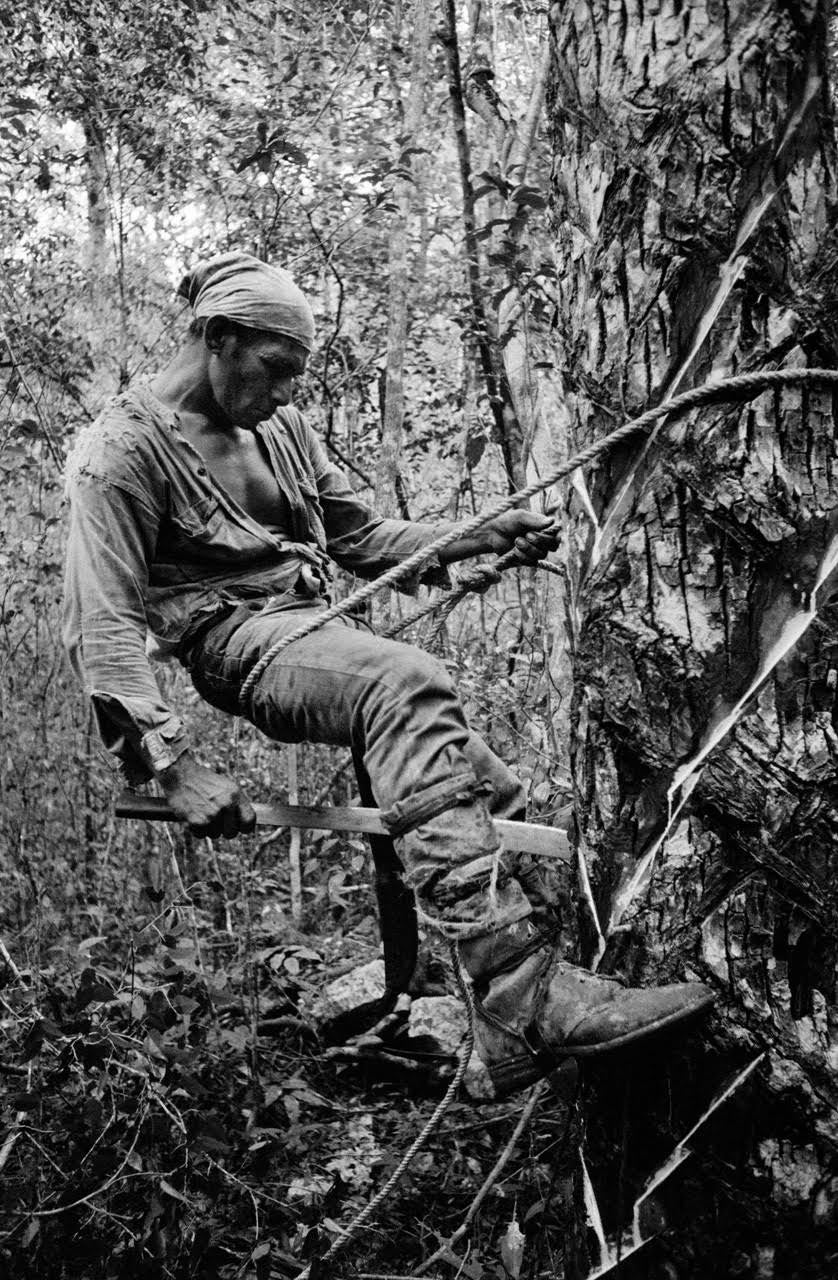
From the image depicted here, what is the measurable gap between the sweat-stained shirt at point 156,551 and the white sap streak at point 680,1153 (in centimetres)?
130

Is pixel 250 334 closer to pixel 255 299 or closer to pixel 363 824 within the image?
pixel 255 299

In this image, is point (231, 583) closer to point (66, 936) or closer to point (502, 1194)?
point (502, 1194)

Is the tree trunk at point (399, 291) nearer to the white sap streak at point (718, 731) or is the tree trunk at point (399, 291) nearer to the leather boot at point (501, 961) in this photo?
the leather boot at point (501, 961)

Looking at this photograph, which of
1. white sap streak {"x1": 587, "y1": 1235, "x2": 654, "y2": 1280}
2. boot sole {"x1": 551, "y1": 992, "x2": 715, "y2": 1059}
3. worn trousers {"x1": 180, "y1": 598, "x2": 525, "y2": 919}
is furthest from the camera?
worn trousers {"x1": 180, "y1": 598, "x2": 525, "y2": 919}

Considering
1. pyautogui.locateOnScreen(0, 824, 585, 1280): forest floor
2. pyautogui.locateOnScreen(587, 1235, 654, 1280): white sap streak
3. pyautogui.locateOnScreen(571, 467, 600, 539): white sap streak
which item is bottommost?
pyautogui.locateOnScreen(0, 824, 585, 1280): forest floor

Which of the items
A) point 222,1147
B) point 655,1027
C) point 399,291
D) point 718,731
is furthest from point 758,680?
point 399,291

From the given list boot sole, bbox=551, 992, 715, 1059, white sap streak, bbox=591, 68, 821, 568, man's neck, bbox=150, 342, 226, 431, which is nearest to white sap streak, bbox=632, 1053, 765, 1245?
boot sole, bbox=551, 992, 715, 1059

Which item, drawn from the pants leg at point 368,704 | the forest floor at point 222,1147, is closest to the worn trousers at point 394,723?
the pants leg at point 368,704

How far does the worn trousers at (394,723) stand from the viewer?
230cm

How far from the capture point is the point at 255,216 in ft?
19.1

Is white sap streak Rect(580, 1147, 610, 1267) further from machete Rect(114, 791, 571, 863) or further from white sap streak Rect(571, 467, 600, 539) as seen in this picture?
white sap streak Rect(571, 467, 600, 539)

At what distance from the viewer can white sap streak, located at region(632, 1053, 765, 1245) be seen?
1.94m

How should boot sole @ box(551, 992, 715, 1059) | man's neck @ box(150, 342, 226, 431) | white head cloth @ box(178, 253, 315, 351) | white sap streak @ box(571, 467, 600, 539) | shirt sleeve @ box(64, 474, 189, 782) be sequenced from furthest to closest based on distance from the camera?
man's neck @ box(150, 342, 226, 431) < white head cloth @ box(178, 253, 315, 351) < shirt sleeve @ box(64, 474, 189, 782) < white sap streak @ box(571, 467, 600, 539) < boot sole @ box(551, 992, 715, 1059)

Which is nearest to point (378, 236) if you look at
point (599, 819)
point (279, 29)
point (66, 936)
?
point (279, 29)
